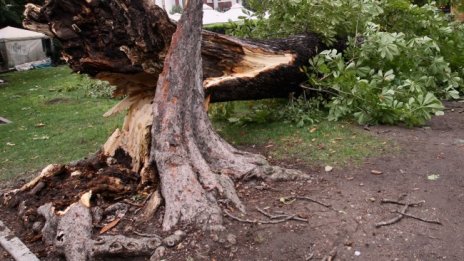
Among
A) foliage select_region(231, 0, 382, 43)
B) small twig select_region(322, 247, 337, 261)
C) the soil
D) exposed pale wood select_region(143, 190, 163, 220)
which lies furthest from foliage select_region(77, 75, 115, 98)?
small twig select_region(322, 247, 337, 261)

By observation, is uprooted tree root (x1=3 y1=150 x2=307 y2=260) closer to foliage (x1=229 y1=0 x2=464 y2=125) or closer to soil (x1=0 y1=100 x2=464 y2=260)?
soil (x1=0 y1=100 x2=464 y2=260)

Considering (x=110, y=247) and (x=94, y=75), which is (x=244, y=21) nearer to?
(x=94, y=75)

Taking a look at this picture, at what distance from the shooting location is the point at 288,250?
3.22 m

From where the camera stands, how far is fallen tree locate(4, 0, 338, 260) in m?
3.72

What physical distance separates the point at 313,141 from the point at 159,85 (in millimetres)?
1729

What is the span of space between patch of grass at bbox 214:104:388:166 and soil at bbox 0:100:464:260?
0.63ft

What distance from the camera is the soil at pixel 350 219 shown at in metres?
3.19

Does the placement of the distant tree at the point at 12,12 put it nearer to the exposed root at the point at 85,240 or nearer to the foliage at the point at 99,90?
the foliage at the point at 99,90

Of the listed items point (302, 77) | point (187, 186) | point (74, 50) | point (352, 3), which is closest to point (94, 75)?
point (74, 50)

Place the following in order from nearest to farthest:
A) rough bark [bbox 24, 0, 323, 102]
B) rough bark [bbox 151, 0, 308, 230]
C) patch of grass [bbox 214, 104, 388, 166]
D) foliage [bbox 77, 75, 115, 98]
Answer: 1. rough bark [bbox 151, 0, 308, 230]
2. rough bark [bbox 24, 0, 323, 102]
3. patch of grass [bbox 214, 104, 388, 166]
4. foliage [bbox 77, 75, 115, 98]

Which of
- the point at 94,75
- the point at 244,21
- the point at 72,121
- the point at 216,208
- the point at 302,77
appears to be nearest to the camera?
the point at 216,208

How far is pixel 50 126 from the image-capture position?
26.5ft

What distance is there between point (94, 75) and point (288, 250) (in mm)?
2563

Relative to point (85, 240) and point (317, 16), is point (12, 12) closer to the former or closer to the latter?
point (317, 16)
